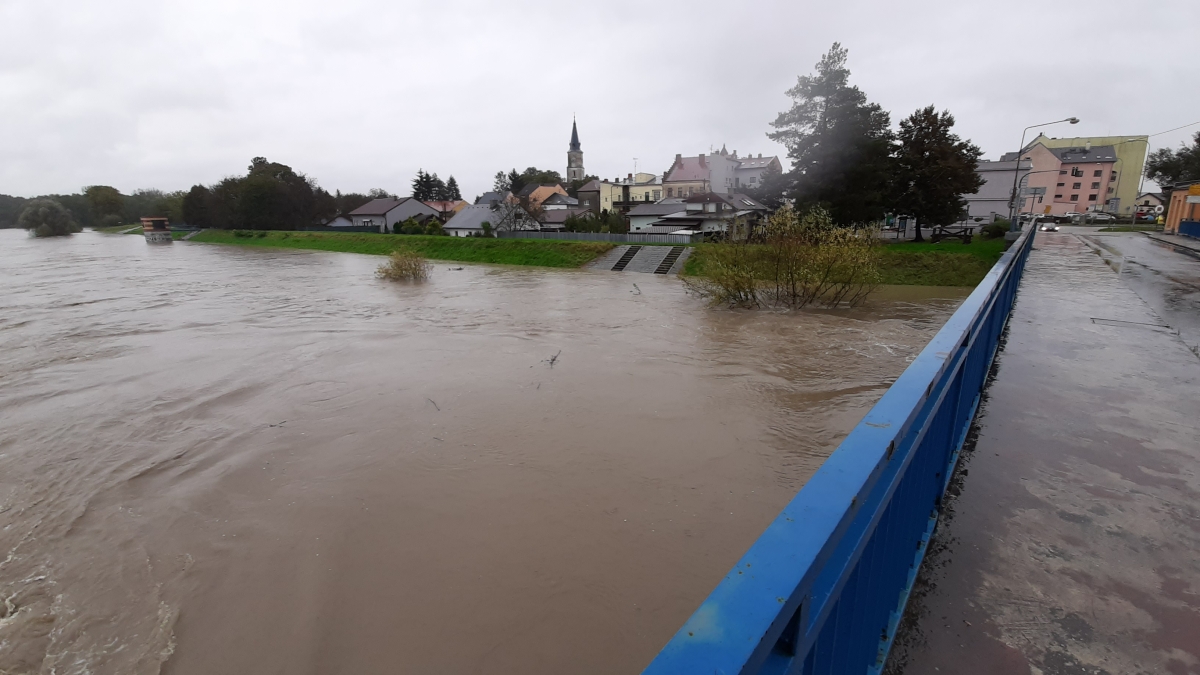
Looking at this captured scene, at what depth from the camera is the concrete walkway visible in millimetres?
2205

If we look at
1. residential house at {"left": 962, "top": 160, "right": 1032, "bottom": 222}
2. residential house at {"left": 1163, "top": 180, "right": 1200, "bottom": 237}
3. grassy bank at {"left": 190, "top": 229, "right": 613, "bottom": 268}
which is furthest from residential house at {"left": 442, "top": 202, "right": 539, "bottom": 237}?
residential house at {"left": 1163, "top": 180, "right": 1200, "bottom": 237}

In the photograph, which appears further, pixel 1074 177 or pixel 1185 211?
pixel 1074 177

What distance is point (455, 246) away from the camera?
45.4 m

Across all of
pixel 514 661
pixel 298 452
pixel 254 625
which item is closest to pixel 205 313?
pixel 298 452

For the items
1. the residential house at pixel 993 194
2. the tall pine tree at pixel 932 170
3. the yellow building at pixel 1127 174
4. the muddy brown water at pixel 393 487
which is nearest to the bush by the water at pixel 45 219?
the muddy brown water at pixel 393 487

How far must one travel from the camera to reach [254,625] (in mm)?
4672

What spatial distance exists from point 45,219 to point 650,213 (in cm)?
8393

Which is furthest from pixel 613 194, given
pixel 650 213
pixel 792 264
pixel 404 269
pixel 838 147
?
pixel 792 264

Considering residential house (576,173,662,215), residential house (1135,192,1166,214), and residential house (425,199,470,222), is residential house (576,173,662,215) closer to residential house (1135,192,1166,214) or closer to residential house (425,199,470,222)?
residential house (425,199,470,222)

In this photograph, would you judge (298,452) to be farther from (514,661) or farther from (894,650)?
(894,650)

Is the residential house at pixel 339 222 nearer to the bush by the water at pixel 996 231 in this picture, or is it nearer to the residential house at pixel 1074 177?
the bush by the water at pixel 996 231

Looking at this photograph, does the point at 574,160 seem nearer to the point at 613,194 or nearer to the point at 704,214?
the point at 613,194

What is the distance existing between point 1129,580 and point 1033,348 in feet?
15.7

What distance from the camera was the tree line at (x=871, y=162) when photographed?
100 ft
